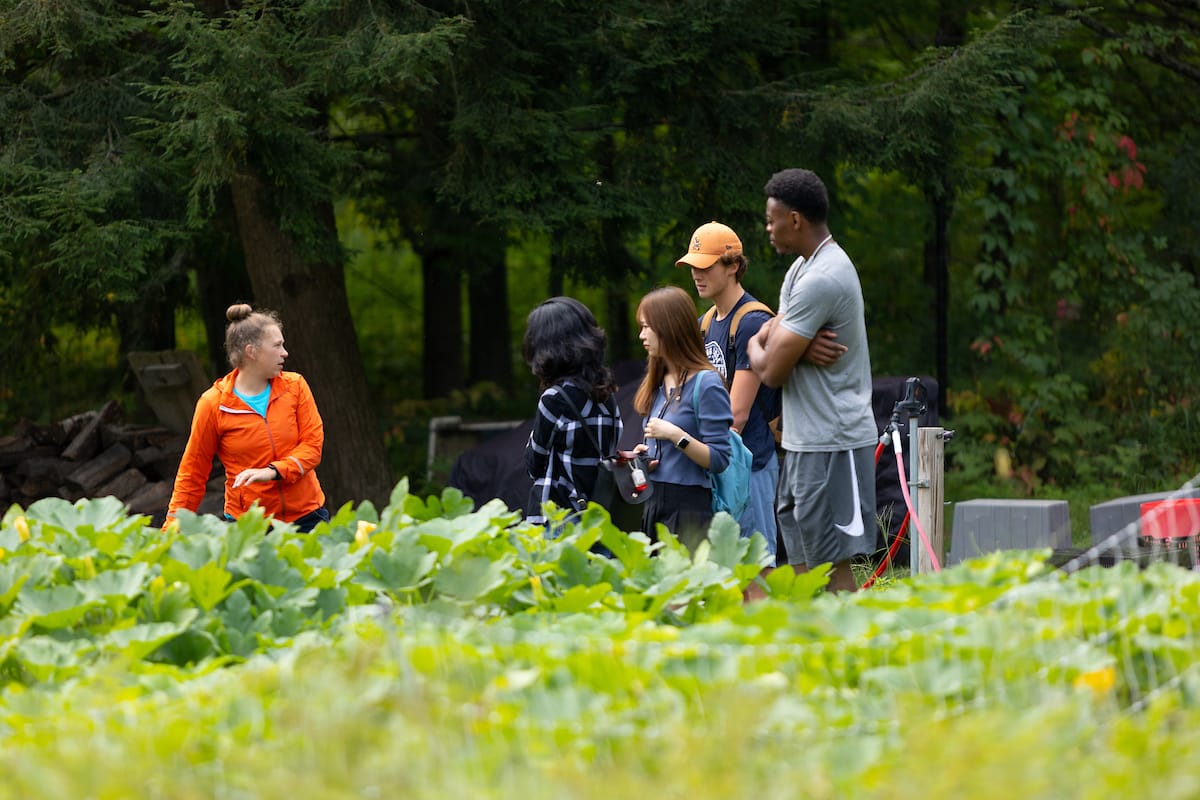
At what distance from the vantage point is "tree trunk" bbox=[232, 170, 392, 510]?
Result: 30.6 feet

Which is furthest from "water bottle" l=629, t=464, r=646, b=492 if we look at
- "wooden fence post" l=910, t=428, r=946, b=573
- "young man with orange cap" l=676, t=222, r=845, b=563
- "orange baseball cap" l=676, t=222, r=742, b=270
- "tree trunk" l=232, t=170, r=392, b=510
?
"tree trunk" l=232, t=170, r=392, b=510

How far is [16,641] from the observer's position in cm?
279

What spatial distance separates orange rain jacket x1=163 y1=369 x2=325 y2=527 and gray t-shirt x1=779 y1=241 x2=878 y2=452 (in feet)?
6.37

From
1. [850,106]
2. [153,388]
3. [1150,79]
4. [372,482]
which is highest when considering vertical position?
[1150,79]

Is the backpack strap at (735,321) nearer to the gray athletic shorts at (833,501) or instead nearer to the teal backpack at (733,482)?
the teal backpack at (733,482)

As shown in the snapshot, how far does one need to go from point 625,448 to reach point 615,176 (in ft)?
6.58

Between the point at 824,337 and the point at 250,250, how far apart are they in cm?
563

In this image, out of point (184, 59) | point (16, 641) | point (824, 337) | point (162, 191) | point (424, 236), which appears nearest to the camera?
point (16, 641)

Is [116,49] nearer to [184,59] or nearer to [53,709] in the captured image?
[184,59]

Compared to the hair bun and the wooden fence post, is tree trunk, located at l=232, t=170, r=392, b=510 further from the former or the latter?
the wooden fence post

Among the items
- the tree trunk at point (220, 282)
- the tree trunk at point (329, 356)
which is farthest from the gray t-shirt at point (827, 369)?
the tree trunk at point (220, 282)

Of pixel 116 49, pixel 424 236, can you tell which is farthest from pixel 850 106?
pixel 116 49

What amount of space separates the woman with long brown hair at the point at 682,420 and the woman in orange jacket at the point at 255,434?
57.7 inches

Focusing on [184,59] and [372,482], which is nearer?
[184,59]
